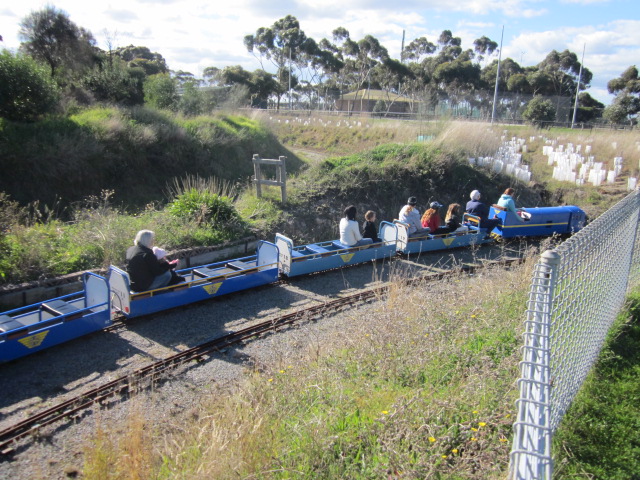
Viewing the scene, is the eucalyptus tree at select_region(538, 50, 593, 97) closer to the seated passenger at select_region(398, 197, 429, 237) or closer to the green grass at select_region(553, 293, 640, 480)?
the seated passenger at select_region(398, 197, 429, 237)

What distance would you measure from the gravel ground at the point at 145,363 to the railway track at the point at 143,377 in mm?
128

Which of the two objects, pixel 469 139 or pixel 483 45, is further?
pixel 483 45

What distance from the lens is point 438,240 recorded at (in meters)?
12.5

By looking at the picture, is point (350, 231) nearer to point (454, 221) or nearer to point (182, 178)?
point (454, 221)

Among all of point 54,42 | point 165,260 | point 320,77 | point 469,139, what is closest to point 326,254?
point 165,260

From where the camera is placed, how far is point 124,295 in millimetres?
7441

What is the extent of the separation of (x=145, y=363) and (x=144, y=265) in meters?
1.78

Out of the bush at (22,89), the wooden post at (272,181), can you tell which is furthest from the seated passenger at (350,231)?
the bush at (22,89)

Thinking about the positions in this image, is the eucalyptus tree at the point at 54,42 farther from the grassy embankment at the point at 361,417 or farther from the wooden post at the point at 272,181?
the grassy embankment at the point at 361,417

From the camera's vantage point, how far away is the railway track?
4.95 meters

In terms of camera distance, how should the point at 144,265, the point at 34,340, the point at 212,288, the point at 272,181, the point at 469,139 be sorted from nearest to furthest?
the point at 34,340 → the point at 144,265 → the point at 212,288 → the point at 272,181 → the point at 469,139

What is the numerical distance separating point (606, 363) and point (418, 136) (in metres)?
17.7

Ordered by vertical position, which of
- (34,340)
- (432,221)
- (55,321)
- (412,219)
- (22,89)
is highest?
(22,89)

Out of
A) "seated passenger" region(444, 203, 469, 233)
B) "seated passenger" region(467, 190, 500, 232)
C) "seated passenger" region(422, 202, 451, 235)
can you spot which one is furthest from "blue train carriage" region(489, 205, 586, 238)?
"seated passenger" region(422, 202, 451, 235)
